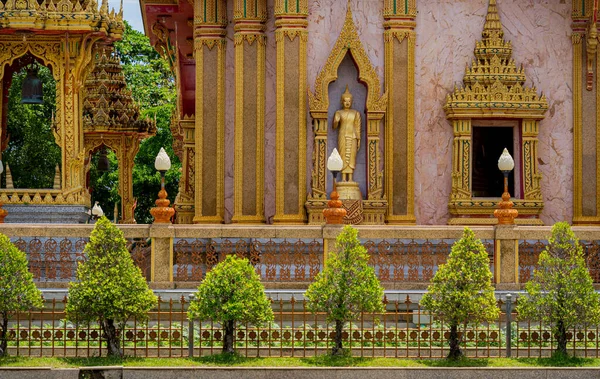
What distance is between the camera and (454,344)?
18.9 m

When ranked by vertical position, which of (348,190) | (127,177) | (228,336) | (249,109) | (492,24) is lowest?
(228,336)

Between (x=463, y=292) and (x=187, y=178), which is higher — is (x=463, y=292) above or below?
below

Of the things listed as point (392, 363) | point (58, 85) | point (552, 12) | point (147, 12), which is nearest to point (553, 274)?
point (392, 363)

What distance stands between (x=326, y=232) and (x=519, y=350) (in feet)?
12.8

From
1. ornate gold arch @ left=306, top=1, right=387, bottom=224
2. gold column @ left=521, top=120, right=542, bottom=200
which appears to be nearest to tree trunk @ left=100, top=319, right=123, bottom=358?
ornate gold arch @ left=306, top=1, right=387, bottom=224

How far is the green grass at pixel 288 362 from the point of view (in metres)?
18.4

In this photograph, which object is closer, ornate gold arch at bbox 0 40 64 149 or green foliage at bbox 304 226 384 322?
green foliage at bbox 304 226 384 322

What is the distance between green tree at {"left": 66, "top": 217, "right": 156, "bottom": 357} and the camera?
61.6 feet

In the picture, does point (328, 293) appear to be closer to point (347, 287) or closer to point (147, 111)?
point (347, 287)

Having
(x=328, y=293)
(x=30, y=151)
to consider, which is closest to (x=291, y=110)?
(x=328, y=293)

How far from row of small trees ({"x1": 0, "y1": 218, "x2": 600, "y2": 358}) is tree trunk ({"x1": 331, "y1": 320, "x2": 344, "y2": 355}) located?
0.6 inches

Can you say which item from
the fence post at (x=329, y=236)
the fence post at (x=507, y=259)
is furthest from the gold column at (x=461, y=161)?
the fence post at (x=329, y=236)

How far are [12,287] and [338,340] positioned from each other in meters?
4.65

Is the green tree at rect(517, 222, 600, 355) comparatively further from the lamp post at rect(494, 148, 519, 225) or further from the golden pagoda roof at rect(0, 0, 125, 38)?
the golden pagoda roof at rect(0, 0, 125, 38)
